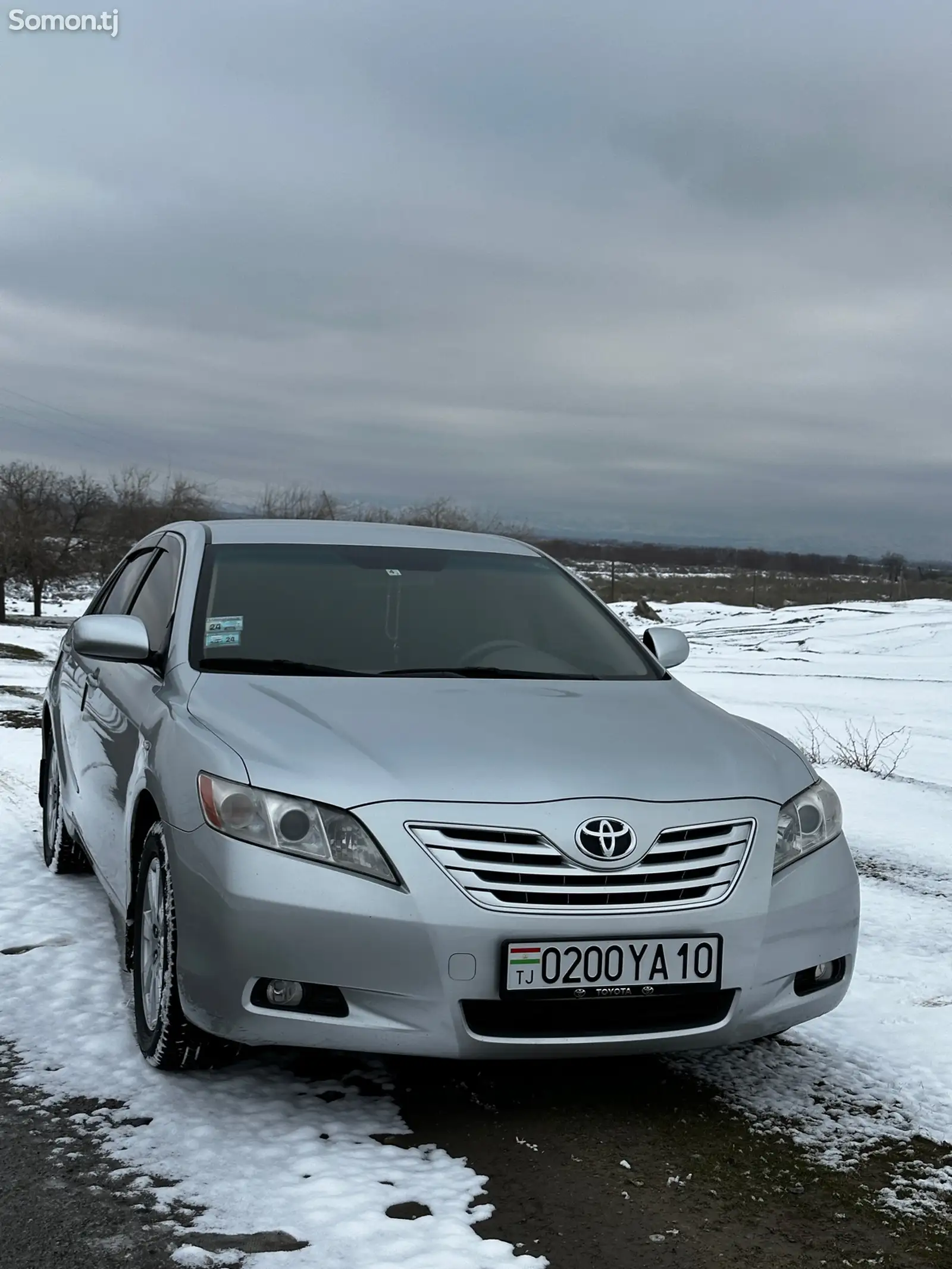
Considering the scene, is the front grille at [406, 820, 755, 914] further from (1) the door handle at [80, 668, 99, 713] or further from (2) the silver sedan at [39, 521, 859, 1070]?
(1) the door handle at [80, 668, 99, 713]

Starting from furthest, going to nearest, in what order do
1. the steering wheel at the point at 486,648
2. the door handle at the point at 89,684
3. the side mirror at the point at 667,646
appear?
the door handle at the point at 89,684 → the side mirror at the point at 667,646 → the steering wheel at the point at 486,648

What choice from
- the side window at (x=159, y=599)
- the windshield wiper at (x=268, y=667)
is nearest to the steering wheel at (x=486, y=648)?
the windshield wiper at (x=268, y=667)

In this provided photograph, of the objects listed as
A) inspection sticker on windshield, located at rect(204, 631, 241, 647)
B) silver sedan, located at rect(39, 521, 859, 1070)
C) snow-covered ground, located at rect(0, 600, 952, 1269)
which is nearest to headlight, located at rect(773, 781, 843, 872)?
silver sedan, located at rect(39, 521, 859, 1070)

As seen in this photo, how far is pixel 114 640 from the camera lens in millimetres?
3807

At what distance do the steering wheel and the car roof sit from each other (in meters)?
0.60

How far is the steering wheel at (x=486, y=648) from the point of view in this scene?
4.07 meters

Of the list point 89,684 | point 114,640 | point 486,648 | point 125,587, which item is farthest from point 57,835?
point 486,648

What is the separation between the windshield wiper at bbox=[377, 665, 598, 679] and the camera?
3.86 meters

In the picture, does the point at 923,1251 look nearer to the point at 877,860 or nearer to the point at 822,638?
the point at 877,860

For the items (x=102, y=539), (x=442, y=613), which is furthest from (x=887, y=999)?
(x=102, y=539)

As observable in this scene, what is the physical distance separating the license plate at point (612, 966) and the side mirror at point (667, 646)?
1747 mm

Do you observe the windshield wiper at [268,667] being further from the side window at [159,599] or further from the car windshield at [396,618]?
the side window at [159,599]

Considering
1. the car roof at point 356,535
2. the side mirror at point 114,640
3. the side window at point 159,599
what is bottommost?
the side mirror at point 114,640

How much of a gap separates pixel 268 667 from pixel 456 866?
3.97ft
